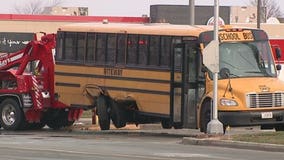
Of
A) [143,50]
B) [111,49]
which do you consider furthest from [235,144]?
[111,49]

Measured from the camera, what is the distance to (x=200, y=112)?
2123cm

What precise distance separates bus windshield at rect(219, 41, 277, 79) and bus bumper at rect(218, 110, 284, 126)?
1146 millimetres

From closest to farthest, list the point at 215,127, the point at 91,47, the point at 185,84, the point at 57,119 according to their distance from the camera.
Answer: the point at 215,127
the point at 185,84
the point at 91,47
the point at 57,119

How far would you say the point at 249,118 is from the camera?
20391mm

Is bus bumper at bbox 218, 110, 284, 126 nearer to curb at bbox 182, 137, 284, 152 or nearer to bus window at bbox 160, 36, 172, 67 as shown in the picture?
curb at bbox 182, 137, 284, 152

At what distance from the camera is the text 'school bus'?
2067cm

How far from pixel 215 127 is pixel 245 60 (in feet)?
7.57

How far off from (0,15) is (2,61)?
33.7 metres

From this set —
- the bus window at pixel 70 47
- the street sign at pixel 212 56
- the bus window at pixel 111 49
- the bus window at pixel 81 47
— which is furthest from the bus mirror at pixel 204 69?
the bus window at pixel 70 47

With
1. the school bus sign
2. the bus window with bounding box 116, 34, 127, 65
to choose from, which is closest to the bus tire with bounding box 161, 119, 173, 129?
the bus window with bounding box 116, 34, 127, 65

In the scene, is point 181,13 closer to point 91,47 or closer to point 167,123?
point 91,47

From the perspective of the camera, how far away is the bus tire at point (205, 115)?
21.0 metres

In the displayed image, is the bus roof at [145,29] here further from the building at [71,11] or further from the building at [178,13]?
the building at [71,11]

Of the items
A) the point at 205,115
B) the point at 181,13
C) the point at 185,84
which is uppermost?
the point at 181,13
